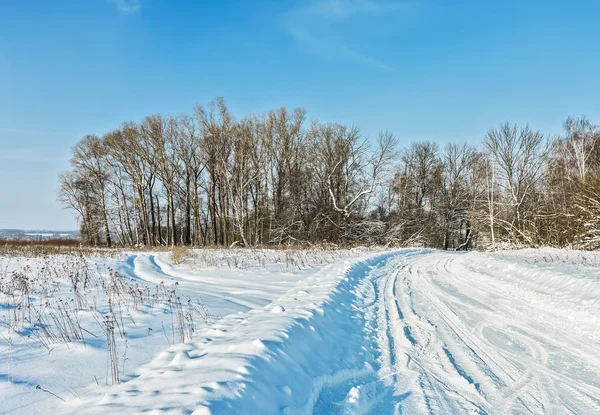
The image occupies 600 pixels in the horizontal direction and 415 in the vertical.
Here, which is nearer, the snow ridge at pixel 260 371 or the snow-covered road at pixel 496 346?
the snow ridge at pixel 260 371

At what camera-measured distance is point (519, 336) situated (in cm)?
518

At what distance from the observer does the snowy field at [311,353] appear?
10.6 ft

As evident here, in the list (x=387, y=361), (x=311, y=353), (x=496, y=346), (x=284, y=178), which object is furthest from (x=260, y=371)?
(x=284, y=178)

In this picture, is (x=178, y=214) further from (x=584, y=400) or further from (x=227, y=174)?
(x=584, y=400)

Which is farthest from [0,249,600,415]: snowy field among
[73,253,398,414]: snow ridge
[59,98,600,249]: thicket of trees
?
[59,98,600,249]: thicket of trees

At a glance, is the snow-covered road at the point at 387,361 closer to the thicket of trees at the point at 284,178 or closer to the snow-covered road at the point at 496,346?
the snow-covered road at the point at 496,346

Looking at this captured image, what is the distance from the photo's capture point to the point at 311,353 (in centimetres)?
443

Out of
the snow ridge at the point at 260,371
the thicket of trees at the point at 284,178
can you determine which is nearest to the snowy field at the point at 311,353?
the snow ridge at the point at 260,371

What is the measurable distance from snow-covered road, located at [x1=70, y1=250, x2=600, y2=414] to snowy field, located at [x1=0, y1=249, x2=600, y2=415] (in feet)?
0.06

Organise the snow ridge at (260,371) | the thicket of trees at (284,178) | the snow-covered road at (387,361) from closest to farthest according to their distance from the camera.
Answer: the snow ridge at (260,371) < the snow-covered road at (387,361) < the thicket of trees at (284,178)

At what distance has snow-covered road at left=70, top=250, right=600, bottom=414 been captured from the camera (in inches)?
125

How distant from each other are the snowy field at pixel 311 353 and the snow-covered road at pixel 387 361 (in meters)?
0.02

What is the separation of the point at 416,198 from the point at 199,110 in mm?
30550

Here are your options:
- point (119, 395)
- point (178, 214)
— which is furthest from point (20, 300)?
point (178, 214)
